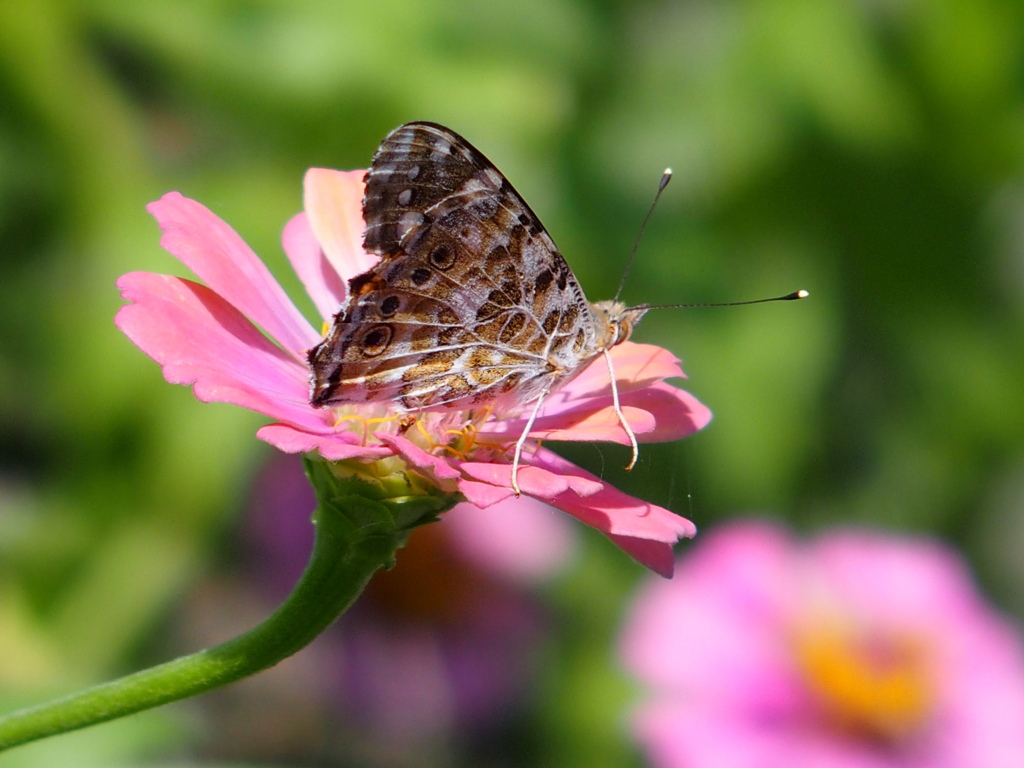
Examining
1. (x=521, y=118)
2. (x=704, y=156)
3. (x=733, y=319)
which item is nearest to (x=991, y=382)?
(x=733, y=319)

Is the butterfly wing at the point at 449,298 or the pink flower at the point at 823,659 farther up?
the butterfly wing at the point at 449,298

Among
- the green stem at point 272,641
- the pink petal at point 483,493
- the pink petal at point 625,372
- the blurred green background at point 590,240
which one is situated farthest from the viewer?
the blurred green background at point 590,240

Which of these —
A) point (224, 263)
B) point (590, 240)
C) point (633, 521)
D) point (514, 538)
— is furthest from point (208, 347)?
point (514, 538)

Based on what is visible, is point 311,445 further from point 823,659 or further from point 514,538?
point 514,538

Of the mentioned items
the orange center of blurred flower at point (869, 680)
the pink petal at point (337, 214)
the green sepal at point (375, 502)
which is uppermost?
the pink petal at point (337, 214)

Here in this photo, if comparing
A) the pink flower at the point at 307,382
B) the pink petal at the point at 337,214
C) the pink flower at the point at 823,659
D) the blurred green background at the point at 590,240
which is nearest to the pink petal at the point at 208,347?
the pink flower at the point at 307,382

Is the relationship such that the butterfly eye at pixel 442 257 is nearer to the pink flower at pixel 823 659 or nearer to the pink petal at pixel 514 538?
the pink flower at pixel 823 659
